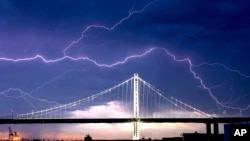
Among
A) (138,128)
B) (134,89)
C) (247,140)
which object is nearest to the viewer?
(247,140)

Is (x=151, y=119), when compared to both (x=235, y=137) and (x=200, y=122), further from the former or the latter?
(x=235, y=137)

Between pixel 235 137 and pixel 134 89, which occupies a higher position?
pixel 134 89

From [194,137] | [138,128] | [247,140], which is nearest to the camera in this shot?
[247,140]

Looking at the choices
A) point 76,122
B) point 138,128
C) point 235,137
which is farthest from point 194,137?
point 76,122

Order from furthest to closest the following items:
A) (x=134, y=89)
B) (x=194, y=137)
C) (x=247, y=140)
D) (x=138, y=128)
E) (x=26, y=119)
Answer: (x=134, y=89)
(x=26, y=119)
(x=138, y=128)
(x=194, y=137)
(x=247, y=140)

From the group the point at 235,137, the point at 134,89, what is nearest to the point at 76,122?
the point at 134,89

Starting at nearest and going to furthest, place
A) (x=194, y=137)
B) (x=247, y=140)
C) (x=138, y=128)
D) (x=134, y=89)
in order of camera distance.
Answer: (x=247, y=140)
(x=194, y=137)
(x=138, y=128)
(x=134, y=89)

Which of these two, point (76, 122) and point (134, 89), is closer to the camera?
point (76, 122)

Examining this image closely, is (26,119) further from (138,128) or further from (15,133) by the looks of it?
(138,128)

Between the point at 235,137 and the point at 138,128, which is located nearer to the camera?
the point at 235,137
